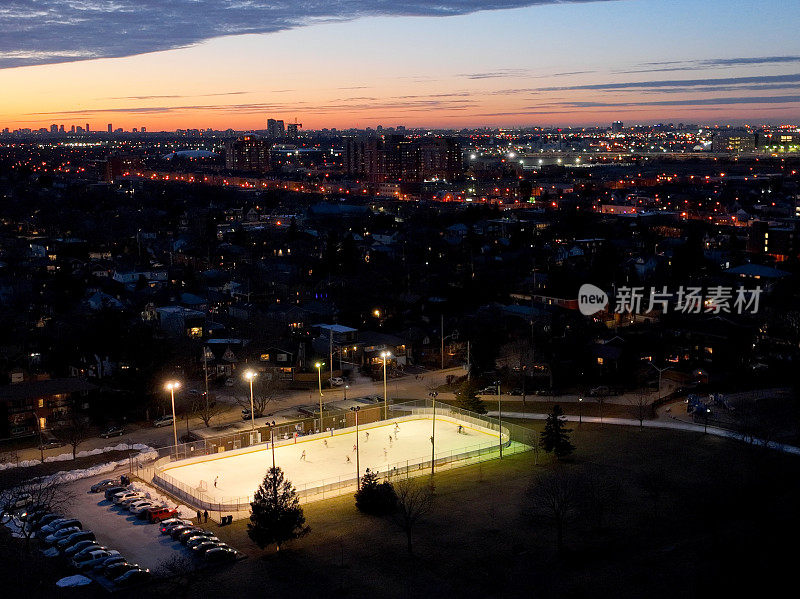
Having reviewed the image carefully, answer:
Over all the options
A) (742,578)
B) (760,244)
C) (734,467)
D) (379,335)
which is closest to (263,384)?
(379,335)

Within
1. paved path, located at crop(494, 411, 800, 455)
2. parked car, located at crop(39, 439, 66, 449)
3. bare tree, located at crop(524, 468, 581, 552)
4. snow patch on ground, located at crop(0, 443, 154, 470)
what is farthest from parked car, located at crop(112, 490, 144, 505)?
paved path, located at crop(494, 411, 800, 455)

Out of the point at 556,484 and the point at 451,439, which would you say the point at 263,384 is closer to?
the point at 451,439

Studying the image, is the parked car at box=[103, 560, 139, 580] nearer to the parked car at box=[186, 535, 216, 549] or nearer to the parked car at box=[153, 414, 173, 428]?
the parked car at box=[186, 535, 216, 549]

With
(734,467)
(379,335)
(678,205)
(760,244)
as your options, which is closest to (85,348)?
(379,335)

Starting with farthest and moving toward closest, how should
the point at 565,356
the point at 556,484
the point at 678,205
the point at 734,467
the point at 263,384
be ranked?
the point at 678,205, the point at 565,356, the point at 263,384, the point at 734,467, the point at 556,484

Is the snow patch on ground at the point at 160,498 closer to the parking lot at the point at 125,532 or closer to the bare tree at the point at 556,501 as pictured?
the parking lot at the point at 125,532

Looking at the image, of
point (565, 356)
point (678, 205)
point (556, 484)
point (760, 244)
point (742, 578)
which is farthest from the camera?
point (678, 205)

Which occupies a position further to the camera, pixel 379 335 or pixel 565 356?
pixel 379 335

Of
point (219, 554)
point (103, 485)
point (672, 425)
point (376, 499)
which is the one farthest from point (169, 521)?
point (672, 425)
